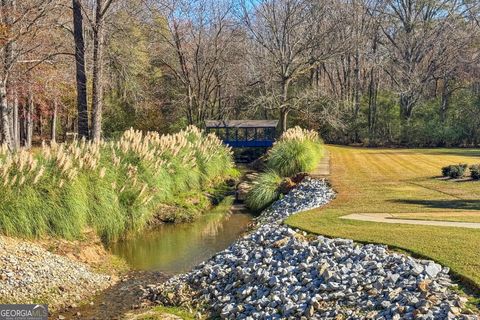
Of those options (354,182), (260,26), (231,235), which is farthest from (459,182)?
(260,26)

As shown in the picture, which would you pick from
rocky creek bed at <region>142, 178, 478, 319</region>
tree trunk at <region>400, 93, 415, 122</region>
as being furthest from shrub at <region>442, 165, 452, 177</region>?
tree trunk at <region>400, 93, 415, 122</region>

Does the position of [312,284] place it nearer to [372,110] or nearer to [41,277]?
[41,277]

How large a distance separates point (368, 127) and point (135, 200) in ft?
93.3

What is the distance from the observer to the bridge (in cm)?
3078

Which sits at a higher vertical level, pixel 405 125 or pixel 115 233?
pixel 405 125

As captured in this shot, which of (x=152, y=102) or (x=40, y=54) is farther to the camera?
(x=152, y=102)

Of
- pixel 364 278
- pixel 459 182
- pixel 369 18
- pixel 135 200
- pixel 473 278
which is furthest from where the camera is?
pixel 369 18

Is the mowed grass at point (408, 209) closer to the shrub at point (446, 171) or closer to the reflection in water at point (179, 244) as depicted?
the shrub at point (446, 171)

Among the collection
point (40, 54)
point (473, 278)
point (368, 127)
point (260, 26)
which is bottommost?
point (473, 278)

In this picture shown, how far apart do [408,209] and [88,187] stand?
23.1ft

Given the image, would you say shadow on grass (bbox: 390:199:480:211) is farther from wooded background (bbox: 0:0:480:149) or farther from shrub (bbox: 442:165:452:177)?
wooded background (bbox: 0:0:480:149)

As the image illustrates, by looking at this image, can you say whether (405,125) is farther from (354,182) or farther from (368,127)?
(354,182)

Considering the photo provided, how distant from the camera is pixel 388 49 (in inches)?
1657

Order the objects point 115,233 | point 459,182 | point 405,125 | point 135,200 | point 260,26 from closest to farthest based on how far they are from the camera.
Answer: point 115,233
point 135,200
point 459,182
point 260,26
point 405,125
